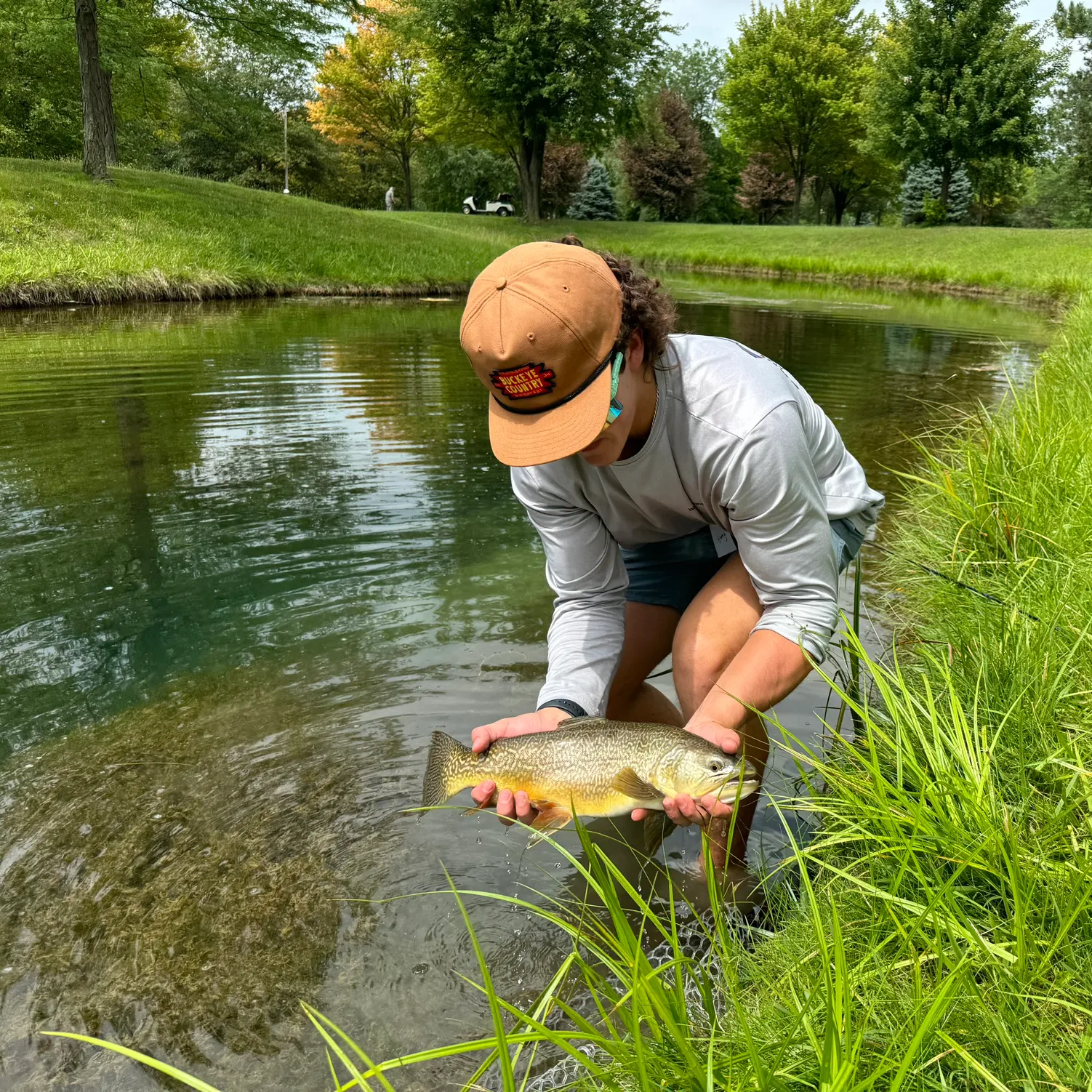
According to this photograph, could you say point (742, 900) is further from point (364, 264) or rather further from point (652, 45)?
point (652, 45)

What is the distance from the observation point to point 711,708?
2.74 metres

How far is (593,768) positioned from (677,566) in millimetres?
1104

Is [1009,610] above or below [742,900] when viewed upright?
above

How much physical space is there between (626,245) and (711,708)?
39157 millimetres

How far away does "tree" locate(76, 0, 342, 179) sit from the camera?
22500 mm

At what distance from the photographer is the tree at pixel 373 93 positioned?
52.1 metres

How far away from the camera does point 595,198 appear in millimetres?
57469

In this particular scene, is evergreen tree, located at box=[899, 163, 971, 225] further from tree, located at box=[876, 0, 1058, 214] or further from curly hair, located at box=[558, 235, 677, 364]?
curly hair, located at box=[558, 235, 677, 364]

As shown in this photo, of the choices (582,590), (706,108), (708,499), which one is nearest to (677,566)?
(582,590)

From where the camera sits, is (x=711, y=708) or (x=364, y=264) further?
(x=364, y=264)

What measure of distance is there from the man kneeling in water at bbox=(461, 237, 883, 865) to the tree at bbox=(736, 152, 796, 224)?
198ft

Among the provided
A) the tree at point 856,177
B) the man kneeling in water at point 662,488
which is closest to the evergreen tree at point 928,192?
the tree at point 856,177

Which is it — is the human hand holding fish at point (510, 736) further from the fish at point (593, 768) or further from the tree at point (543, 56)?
the tree at point (543, 56)

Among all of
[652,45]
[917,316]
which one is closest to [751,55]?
[652,45]
